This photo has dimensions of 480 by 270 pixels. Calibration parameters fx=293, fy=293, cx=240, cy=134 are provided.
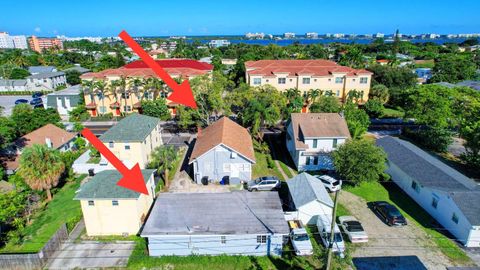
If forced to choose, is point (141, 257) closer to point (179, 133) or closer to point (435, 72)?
point (179, 133)

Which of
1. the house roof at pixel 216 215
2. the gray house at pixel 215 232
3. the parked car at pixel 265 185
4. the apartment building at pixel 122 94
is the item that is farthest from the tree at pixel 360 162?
the apartment building at pixel 122 94

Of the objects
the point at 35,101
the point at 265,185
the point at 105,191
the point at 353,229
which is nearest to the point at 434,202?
the point at 353,229

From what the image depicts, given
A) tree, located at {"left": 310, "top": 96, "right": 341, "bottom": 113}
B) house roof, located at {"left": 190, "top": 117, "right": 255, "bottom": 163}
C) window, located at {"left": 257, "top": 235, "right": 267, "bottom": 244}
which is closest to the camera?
window, located at {"left": 257, "top": 235, "right": 267, "bottom": 244}

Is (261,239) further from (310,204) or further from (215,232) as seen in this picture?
(310,204)

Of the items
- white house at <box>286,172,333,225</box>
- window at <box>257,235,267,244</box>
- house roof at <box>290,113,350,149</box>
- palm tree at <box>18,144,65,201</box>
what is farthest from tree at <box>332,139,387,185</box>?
palm tree at <box>18,144,65,201</box>

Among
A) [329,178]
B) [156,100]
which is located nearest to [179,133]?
[156,100]

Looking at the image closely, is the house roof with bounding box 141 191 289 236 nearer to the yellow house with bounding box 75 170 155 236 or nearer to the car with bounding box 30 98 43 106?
the yellow house with bounding box 75 170 155 236

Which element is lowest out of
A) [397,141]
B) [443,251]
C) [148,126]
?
[443,251]
